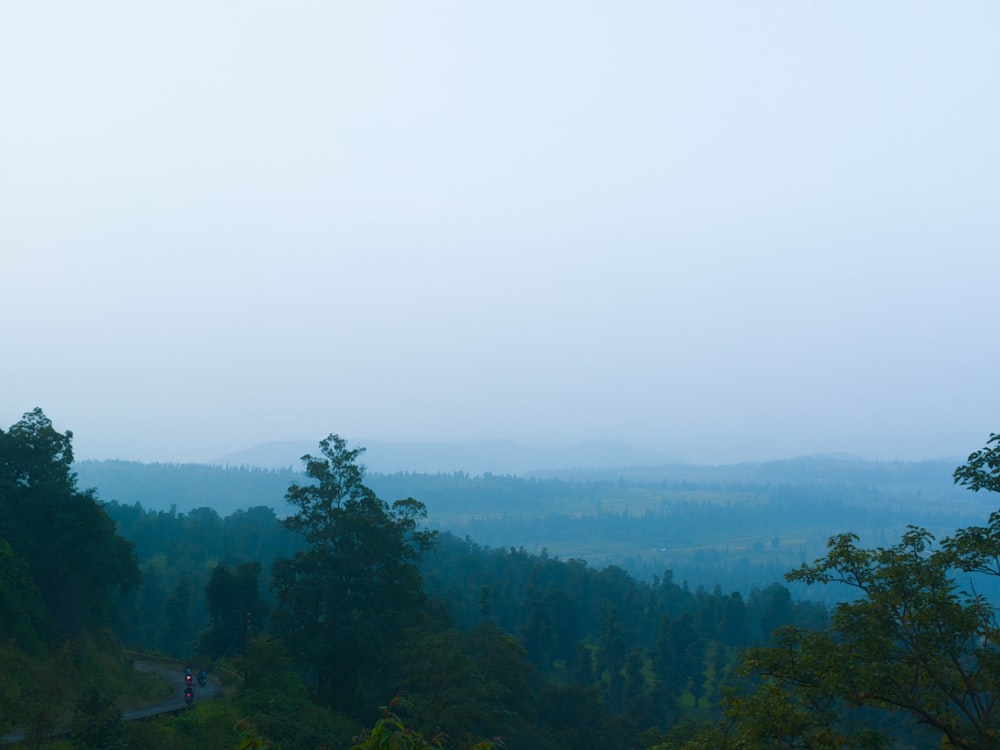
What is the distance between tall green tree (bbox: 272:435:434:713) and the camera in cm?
2738

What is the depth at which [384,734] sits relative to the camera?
526 centimetres

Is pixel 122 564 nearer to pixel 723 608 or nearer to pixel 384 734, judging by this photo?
pixel 384 734

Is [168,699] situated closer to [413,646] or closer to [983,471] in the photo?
[413,646]

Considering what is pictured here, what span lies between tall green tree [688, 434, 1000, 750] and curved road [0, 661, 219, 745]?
43.2 ft

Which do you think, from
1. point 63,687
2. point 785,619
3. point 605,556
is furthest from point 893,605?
point 605,556

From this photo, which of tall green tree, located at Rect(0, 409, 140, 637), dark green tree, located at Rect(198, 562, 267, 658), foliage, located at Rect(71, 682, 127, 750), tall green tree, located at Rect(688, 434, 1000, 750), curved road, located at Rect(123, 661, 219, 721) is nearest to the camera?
tall green tree, located at Rect(688, 434, 1000, 750)

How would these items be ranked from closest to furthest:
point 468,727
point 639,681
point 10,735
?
point 10,735, point 468,727, point 639,681

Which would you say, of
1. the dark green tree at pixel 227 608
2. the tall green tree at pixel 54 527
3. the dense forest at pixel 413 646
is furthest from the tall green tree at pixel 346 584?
the tall green tree at pixel 54 527

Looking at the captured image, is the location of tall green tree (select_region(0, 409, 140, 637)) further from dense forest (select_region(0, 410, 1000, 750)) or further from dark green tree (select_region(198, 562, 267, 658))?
dark green tree (select_region(198, 562, 267, 658))

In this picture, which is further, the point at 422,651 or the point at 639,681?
the point at 639,681

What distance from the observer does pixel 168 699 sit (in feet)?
79.8

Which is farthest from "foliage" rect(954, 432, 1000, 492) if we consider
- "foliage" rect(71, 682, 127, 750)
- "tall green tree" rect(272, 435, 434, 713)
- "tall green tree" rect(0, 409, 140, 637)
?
"tall green tree" rect(0, 409, 140, 637)

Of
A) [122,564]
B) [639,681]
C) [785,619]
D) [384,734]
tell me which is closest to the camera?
[384,734]

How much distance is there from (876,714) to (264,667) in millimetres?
36814
